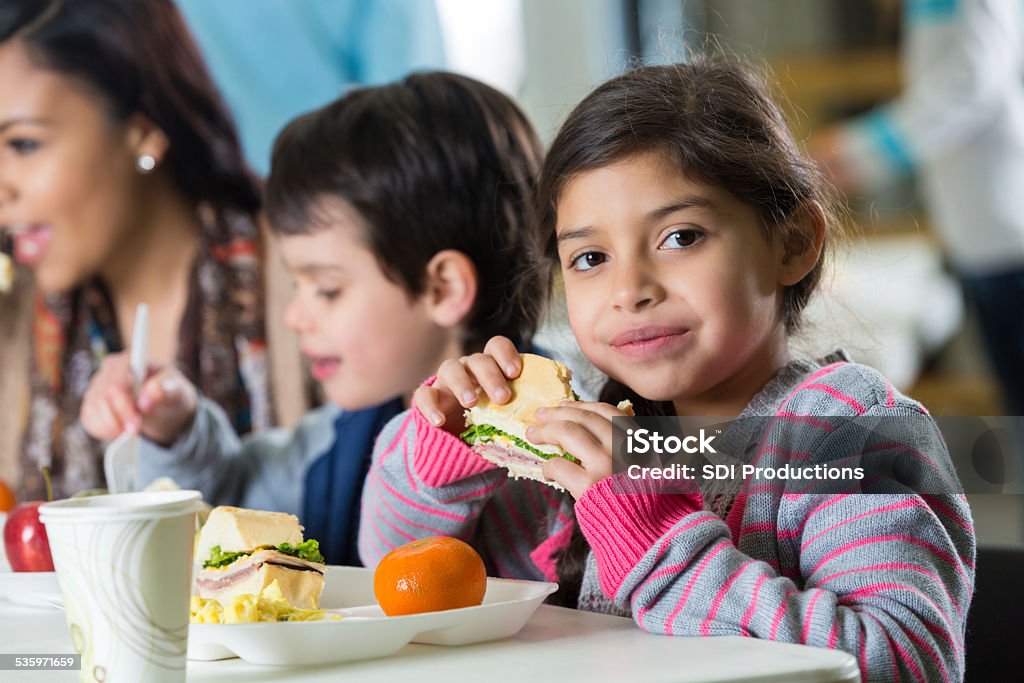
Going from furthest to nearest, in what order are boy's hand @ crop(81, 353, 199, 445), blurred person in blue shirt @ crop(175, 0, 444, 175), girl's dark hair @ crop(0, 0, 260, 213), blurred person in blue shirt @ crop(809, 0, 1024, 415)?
blurred person in blue shirt @ crop(809, 0, 1024, 415) → blurred person in blue shirt @ crop(175, 0, 444, 175) → girl's dark hair @ crop(0, 0, 260, 213) → boy's hand @ crop(81, 353, 199, 445)

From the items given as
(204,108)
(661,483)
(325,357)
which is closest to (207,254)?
(204,108)

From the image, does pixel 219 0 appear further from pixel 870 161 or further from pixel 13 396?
pixel 870 161

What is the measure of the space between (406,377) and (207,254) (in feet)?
2.38

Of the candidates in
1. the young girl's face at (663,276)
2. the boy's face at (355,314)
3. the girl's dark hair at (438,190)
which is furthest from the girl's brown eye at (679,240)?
the boy's face at (355,314)

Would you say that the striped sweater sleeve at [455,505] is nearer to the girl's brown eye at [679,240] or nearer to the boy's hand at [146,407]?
the girl's brown eye at [679,240]

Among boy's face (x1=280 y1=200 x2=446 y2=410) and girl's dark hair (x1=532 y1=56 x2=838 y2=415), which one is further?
boy's face (x1=280 y1=200 x2=446 y2=410)

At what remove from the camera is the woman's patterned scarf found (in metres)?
2.11

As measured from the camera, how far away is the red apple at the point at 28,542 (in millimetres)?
1087

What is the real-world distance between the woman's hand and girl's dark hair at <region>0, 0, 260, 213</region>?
141 centimetres

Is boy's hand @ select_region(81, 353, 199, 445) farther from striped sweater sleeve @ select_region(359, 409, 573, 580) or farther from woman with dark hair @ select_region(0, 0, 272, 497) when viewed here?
striped sweater sleeve @ select_region(359, 409, 573, 580)

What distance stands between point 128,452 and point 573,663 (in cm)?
111

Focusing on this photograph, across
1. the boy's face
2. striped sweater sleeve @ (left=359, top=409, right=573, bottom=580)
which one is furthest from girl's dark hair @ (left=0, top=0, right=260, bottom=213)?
striped sweater sleeve @ (left=359, top=409, right=573, bottom=580)

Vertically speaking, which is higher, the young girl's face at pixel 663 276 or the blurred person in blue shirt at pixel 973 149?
the blurred person in blue shirt at pixel 973 149

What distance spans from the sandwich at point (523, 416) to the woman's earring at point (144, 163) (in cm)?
132
